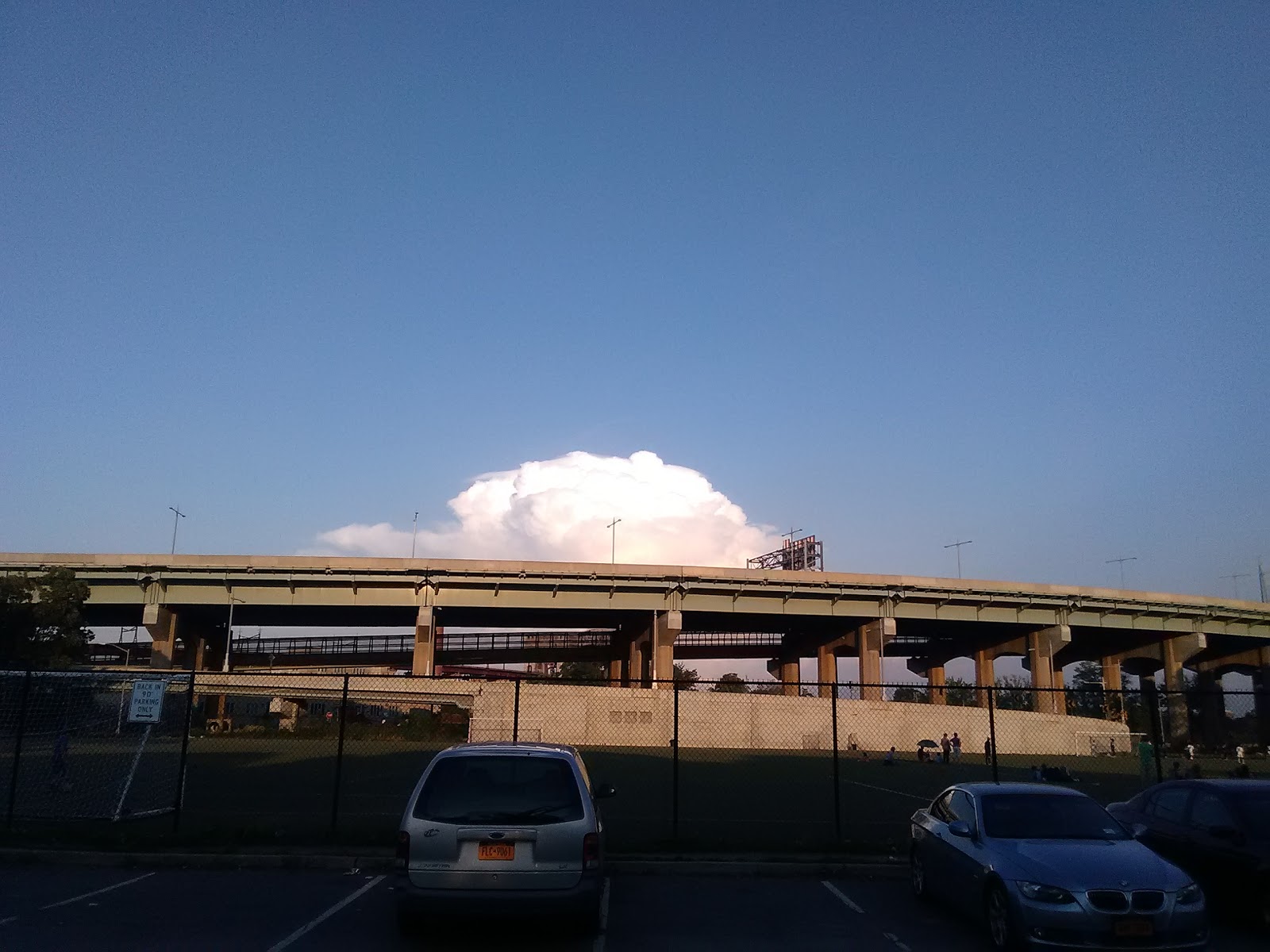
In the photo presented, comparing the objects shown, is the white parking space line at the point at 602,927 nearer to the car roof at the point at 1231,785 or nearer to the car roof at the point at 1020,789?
the car roof at the point at 1020,789

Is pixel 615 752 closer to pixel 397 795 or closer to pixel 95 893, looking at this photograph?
pixel 397 795

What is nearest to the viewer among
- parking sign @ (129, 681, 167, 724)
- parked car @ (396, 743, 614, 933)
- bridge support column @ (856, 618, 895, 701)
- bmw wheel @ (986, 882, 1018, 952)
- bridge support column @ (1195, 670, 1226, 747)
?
parked car @ (396, 743, 614, 933)

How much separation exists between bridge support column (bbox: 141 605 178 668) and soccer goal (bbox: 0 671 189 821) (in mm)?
37698

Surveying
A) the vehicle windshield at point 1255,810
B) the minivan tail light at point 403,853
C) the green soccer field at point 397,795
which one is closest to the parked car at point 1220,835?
the vehicle windshield at point 1255,810

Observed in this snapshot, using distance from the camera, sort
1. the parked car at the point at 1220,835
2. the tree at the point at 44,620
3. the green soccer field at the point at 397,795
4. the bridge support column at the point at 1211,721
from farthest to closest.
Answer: the tree at the point at 44,620, the bridge support column at the point at 1211,721, the green soccer field at the point at 397,795, the parked car at the point at 1220,835

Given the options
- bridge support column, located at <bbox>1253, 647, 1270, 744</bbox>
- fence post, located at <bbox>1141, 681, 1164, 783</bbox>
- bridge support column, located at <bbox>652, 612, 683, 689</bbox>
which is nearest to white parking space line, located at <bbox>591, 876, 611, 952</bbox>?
fence post, located at <bbox>1141, 681, 1164, 783</bbox>

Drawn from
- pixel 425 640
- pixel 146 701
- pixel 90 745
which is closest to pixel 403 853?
pixel 146 701

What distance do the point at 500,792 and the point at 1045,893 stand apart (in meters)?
4.88

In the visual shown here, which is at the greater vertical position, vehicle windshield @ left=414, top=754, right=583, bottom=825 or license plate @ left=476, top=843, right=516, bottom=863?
vehicle windshield @ left=414, top=754, right=583, bottom=825

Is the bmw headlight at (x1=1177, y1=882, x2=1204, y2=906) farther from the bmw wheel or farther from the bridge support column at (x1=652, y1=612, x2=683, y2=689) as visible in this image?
the bridge support column at (x1=652, y1=612, x2=683, y2=689)

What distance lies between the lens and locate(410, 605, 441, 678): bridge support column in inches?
2265

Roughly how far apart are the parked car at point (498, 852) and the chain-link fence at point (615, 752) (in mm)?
5377

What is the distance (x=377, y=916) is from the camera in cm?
998

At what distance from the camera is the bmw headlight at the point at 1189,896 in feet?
27.1
